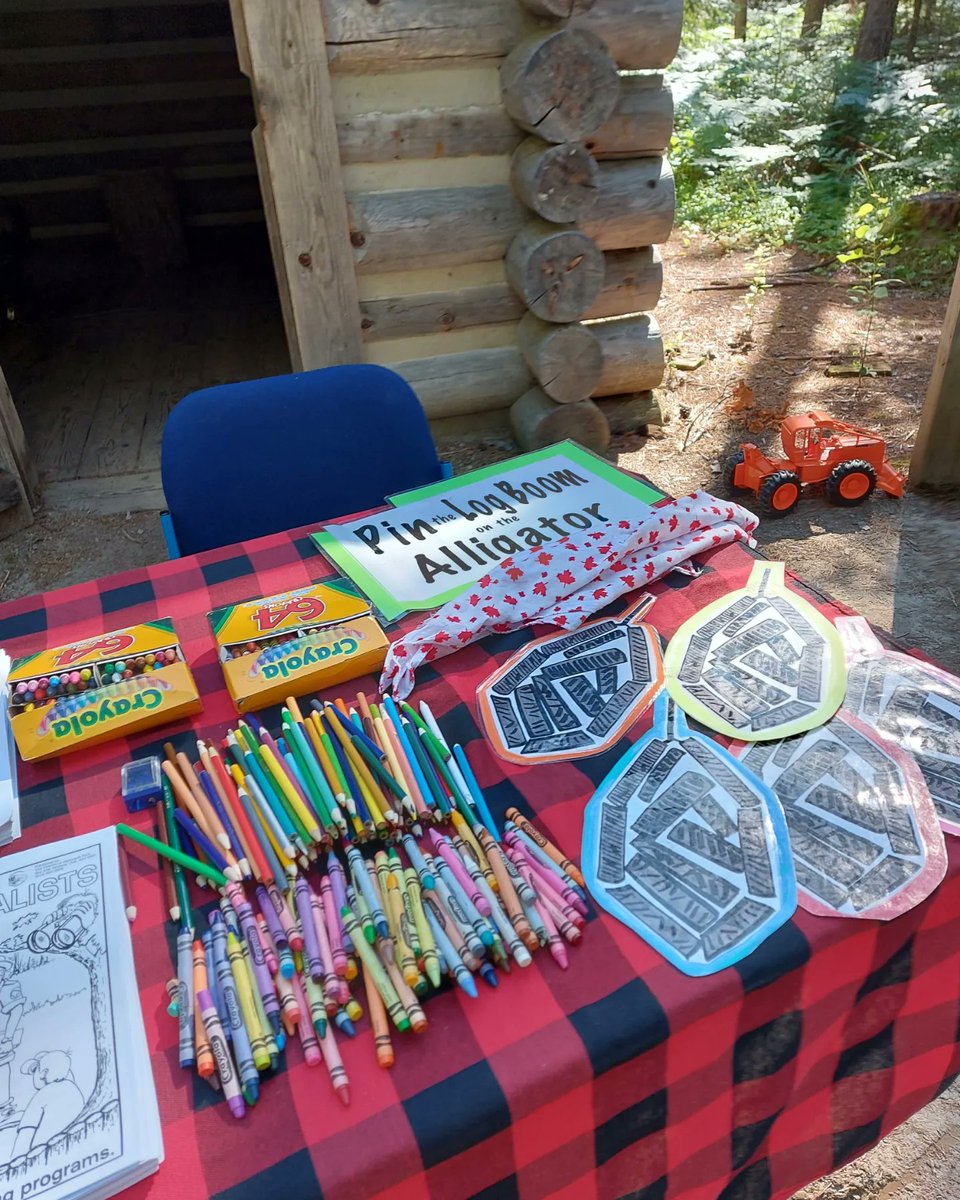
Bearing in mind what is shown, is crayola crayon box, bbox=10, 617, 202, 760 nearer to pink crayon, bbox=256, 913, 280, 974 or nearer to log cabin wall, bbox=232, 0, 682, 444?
pink crayon, bbox=256, 913, 280, 974

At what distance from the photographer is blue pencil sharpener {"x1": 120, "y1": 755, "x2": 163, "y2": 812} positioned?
43.4 inches

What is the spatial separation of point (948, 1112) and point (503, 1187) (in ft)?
4.24

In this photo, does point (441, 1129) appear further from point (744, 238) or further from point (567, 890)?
point (744, 238)

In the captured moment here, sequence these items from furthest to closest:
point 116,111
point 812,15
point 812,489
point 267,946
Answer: point 812,15 < point 116,111 < point 812,489 < point 267,946

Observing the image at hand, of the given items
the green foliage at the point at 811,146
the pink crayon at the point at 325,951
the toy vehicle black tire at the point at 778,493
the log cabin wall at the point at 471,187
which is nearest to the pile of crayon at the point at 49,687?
the pink crayon at the point at 325,951

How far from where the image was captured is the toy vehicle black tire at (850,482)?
3588 mm

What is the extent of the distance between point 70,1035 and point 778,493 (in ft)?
10.8

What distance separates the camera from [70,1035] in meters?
0.84

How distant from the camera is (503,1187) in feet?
2.72

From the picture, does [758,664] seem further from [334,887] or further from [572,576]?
[334,887]

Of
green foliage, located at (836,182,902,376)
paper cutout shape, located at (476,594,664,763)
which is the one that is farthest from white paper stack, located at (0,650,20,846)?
green foliage, located at (836,182,902,376)

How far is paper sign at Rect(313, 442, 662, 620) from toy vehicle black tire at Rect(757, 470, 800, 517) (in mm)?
1921

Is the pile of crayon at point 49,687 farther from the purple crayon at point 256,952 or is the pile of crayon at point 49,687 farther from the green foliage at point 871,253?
the green foliage at point 871,253

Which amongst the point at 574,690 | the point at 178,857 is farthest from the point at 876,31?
the point at 178,857
